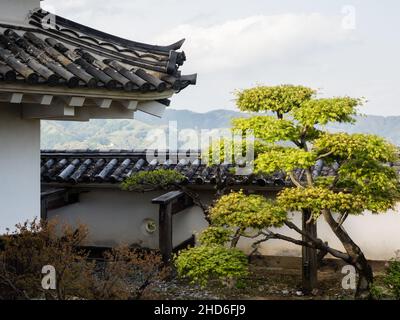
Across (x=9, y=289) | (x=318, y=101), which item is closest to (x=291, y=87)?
(x=318, y=101)

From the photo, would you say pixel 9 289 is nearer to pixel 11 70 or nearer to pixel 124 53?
pixel 11 70

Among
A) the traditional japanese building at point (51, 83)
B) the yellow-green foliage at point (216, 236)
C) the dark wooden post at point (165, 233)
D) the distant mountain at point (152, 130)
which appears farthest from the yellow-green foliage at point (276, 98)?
the dark wooden post at point (165, 233)

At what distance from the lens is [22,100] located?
4.82 meters

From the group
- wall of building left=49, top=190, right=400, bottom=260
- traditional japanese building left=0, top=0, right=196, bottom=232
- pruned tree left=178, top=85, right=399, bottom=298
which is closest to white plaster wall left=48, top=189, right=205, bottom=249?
wall of building left=49, top=190, right=400, bottom=260

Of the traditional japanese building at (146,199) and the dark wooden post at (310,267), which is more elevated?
the traditional japanese building at (146,199)

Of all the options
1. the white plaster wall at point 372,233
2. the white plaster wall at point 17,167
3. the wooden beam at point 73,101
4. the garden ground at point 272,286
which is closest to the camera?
the wooden beam at point 73,101

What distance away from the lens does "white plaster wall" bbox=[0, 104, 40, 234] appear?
18.1ft

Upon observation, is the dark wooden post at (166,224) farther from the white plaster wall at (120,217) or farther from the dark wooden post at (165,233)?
the white plaster wall at (120,217)

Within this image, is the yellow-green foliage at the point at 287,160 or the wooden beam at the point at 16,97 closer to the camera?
the wooden beam at the point at 16,97

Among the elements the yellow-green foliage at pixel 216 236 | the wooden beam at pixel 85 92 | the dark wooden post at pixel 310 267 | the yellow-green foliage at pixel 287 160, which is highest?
the wooden beam at pixel 85 92

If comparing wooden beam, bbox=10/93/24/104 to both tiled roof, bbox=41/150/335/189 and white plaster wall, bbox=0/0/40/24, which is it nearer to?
white plaster wall, bbox=0/0/40/24

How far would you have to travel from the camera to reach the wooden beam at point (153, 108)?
219 inches

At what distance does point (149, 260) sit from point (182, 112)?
63.4ft

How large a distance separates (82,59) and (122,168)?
618 centimetres
